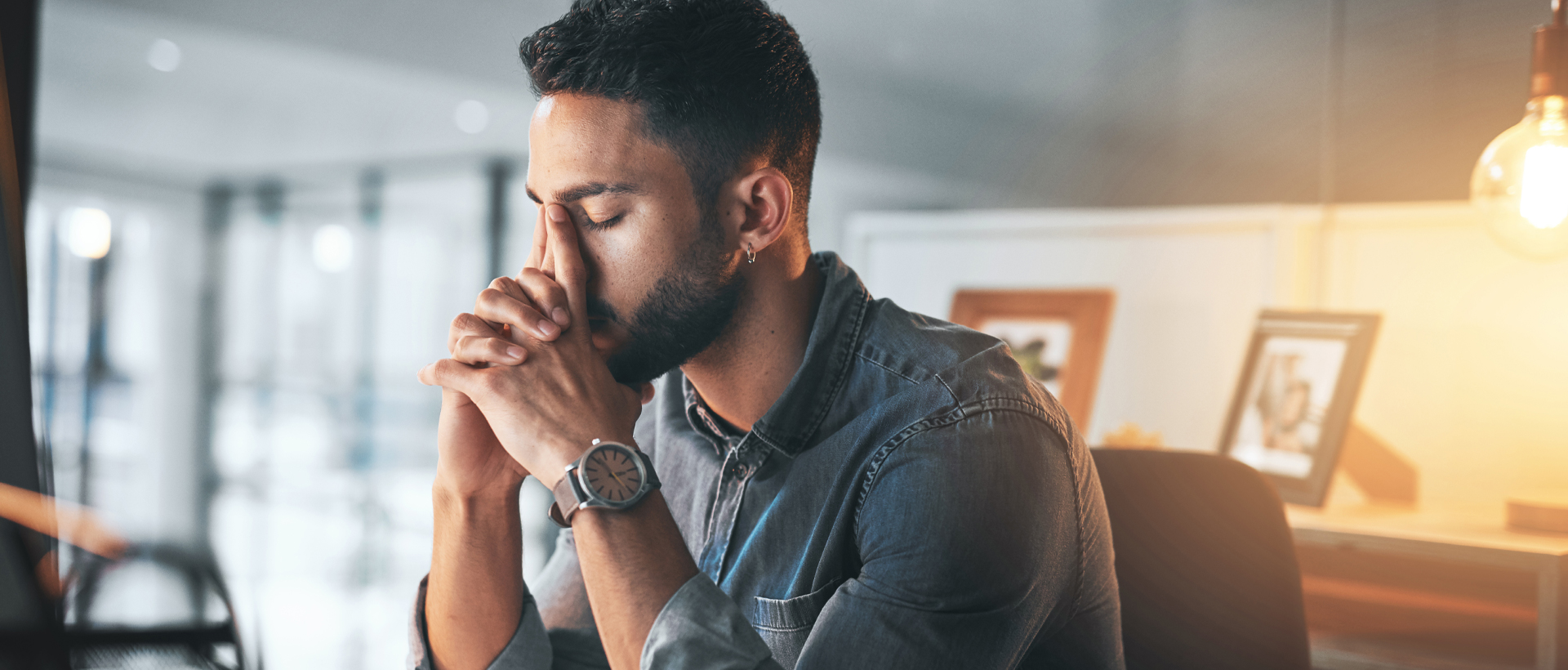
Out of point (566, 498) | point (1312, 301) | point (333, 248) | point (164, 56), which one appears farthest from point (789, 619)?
point (164, 56)

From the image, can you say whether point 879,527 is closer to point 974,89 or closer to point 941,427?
point 941,427

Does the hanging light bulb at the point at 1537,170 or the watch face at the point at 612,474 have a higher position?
the hanging light bulb at the point at 1537,170

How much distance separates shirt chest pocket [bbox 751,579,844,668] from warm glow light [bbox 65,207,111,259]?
421 centimetres

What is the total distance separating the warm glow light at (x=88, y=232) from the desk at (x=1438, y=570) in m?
4.49

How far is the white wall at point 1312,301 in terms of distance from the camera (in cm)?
194

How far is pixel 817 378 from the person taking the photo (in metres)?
1.04

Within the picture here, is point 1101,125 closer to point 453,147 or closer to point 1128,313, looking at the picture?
point 1128,313

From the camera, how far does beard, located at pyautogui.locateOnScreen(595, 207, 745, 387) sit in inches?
41.0

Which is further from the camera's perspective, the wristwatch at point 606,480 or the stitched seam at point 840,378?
the stitched seam at point 840,378

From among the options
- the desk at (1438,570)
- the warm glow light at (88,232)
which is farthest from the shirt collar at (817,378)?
the warm glow light at (88,232)

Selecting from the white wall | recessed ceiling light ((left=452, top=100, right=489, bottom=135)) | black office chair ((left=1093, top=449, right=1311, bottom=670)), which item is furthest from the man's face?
recessed ceiling light ((left=452, top=100, right=489, bottom=135))

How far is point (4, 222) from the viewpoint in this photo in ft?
9.89

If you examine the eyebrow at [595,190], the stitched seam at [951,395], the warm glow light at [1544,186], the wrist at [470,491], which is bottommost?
the wrist at [470,491]

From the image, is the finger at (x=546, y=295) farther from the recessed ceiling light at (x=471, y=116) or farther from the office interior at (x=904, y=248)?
the recessed ceiling light at (x=471, y=116)
